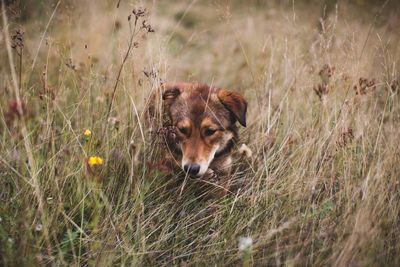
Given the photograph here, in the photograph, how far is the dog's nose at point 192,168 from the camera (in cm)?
322

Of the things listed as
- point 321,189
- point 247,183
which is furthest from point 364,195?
point 247,183

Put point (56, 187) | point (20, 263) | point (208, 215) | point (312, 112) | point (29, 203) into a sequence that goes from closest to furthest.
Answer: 1. point (20, 263)
2. point (29, 203)
3. point (56, 187)
4. point (208, 215)
5. point (312, 112)

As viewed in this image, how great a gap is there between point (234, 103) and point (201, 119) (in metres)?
0.34

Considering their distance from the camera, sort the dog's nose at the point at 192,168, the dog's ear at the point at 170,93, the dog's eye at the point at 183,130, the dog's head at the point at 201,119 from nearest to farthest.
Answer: the dog's nose at the point at 192,168 < the dog's head at the point at 201,119 < the dog's eye at the point at 183,130 < the dog's ear at the point at 170,93

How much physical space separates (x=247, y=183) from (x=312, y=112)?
102 centimetres

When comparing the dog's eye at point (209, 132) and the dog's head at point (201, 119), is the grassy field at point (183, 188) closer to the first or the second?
the dog's head at point (201, 119)

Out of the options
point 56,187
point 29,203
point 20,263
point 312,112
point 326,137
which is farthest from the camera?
point 312,112

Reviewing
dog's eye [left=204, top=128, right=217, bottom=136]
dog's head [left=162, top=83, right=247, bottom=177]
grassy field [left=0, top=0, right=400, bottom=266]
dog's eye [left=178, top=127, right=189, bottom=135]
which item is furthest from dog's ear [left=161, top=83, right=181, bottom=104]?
dog's eye [left=204, top=128, right=217, bottom=136]

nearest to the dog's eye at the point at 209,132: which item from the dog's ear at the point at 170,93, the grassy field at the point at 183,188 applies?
the grassy field at the point at 183,188

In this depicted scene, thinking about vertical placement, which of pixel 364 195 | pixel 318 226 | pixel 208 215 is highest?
pixel 364 195

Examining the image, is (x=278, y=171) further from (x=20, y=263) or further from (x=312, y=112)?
(x=20, y=263)

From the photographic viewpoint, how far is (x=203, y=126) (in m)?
3.47

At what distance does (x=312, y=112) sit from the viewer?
399cm

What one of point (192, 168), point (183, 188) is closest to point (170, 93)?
point (192, 168)
